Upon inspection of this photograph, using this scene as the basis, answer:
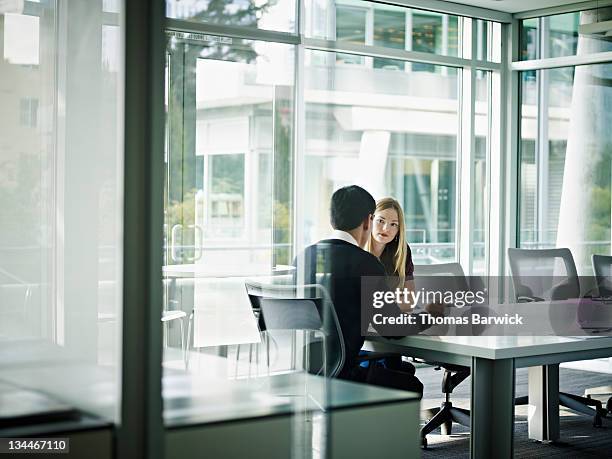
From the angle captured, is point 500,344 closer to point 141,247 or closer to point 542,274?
point 141,247

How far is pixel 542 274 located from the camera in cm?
613

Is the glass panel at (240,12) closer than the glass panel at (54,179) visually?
Yes

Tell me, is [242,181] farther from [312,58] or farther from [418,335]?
[418,335]

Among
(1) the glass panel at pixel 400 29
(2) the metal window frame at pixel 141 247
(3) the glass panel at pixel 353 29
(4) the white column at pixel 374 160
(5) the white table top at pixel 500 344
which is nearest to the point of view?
(2) the metal window frame at pixel 141 247

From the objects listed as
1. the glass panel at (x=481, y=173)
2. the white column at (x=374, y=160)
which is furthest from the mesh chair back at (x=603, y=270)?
the white column at (x=374, y=160)

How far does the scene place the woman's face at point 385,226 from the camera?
4719 mm

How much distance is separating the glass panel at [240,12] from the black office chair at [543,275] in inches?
151

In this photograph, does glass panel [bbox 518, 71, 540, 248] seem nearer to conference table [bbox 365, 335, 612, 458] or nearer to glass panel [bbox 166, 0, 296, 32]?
conference table [bbox 365, 335, 612, 458]

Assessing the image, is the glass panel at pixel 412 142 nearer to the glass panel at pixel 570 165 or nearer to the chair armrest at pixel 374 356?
the glass panel at pixel 570 165

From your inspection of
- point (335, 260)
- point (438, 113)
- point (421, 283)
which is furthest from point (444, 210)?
point (335, 260)

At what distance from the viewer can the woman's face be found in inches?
186

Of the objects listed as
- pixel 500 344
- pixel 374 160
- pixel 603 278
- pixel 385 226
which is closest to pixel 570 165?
pixel 603 278

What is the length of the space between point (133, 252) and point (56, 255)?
1.04m

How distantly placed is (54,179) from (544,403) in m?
3.09
